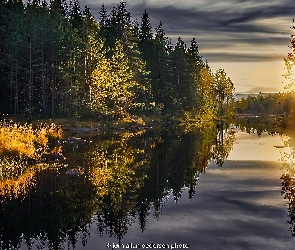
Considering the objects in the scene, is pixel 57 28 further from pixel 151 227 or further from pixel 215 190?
pixel 151 227

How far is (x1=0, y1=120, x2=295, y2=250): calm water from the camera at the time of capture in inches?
481

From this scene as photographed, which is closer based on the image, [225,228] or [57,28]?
[225,228]

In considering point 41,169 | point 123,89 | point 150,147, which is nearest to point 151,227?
point 41,169

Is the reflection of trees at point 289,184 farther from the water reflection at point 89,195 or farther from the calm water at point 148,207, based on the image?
the water reflection at point 89,195

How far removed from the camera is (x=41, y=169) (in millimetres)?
22969

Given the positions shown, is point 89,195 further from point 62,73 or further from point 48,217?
point 62,73

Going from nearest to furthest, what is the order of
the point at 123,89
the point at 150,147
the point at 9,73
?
the point at 150,147 → the point at 9,73 → the point at 123,89

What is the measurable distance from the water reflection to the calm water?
0.12 feet

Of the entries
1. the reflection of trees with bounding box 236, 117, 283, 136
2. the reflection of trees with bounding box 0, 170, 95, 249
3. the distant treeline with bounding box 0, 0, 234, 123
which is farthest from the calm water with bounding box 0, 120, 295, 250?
the reflection of trees with bounding box 236, 117, 283, 136

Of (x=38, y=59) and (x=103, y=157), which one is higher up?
(x=38, y=59)

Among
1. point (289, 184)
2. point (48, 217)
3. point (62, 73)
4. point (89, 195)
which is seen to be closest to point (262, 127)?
point (62, 73)

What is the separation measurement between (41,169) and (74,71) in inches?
1791

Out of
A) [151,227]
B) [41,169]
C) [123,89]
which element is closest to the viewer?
[151,227]

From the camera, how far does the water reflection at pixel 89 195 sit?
42.5 ft
